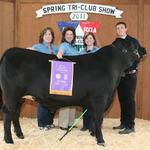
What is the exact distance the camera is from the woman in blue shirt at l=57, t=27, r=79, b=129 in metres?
5.04

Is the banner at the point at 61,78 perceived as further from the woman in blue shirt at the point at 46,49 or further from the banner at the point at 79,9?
the banner at the point at 79,9

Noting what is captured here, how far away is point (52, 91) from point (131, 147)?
1106 millimetres

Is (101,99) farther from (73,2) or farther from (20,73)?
(73,2)

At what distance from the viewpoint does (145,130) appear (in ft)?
17.8

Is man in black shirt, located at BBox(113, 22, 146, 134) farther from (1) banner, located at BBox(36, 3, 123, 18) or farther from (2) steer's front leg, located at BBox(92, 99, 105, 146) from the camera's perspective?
(1) banner, located at BBox(36, 3, 123, 18)

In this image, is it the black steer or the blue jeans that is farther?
the blue jeans

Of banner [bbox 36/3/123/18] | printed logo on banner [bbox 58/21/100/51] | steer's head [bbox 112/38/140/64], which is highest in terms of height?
banner [bbox 36/3/123/18]

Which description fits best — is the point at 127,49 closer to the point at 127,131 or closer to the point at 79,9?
the point at 127,131

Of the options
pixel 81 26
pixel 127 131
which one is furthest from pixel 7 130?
pixel 81 26

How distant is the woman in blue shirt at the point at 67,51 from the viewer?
5.04 meters

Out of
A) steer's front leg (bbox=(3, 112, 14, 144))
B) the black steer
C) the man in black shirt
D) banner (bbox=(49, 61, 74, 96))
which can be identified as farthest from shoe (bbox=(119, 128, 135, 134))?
steer's front leg (bbox=(3, 112, 14, 144))

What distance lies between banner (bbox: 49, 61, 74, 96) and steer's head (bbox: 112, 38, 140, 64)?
2.10 ft

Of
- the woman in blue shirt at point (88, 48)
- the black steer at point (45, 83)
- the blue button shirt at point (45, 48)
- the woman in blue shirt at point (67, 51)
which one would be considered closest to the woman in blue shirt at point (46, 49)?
the blue button shirt at point (45, 48)

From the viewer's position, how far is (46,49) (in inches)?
206
